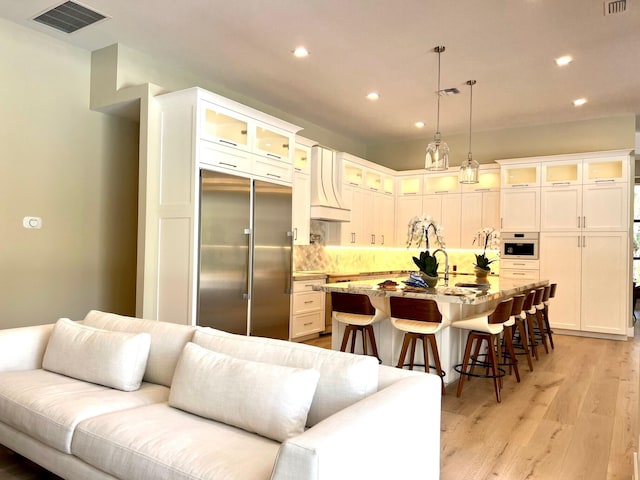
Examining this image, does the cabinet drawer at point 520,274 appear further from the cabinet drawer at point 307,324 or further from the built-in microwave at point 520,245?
the cabinet drawer at point 307,324

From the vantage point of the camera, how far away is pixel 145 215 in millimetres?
4527

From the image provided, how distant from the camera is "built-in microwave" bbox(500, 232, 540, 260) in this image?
708 cm

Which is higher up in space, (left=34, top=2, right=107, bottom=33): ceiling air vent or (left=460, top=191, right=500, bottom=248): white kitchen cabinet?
(left=34, top=2, right=107, bottom=33): ceiling air vent

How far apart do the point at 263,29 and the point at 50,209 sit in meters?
2.73

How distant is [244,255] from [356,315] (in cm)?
147

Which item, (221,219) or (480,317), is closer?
(480,317)

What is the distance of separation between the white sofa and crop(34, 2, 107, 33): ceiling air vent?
2.93 meters

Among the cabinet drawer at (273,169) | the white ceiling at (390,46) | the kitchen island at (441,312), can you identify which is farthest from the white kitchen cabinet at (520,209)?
the cabinet drawer at (273,169)

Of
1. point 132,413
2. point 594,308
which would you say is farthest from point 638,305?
point 132,413

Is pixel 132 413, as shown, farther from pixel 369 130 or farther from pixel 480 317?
pixel 369 130

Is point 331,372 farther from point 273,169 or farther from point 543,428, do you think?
point 273,169

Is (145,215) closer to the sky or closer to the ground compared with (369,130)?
closer to the ground

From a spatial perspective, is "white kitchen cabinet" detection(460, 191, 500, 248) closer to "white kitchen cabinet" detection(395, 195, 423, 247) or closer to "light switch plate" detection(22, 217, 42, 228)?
"white kitchen cabinet" detection(395, 195, 423, 247)

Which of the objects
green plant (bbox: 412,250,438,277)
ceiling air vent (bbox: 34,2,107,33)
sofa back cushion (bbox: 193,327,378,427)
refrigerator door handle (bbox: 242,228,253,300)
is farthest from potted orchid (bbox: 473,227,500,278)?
ceiling air vent (bbox: 34,2,107,33)
